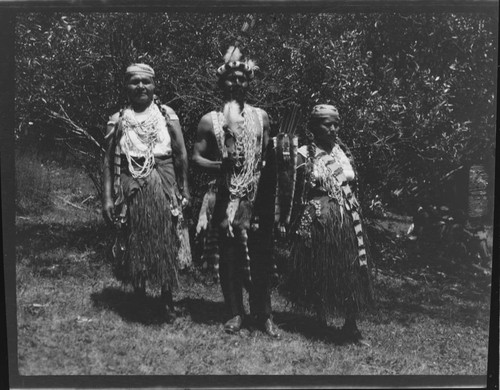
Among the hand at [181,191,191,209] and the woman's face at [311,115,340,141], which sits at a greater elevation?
the woman's face at [311,115,340,141]

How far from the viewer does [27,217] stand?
17.0 feet

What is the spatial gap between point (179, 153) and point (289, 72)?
94 centimetres

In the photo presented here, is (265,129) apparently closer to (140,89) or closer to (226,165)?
(226,165)

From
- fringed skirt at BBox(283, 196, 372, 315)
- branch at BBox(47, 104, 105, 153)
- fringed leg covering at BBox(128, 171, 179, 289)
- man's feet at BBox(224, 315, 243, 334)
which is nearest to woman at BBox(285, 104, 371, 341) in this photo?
fringed skirt at BBox(283, 196, 372, 315)

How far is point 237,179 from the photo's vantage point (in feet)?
16.8

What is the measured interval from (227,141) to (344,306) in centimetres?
140

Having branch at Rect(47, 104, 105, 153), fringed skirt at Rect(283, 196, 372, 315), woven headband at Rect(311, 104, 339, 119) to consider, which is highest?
woven headband at Rect(311, 104, 339, 119)

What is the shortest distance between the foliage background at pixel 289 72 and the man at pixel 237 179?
92mm

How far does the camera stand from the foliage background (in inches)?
202

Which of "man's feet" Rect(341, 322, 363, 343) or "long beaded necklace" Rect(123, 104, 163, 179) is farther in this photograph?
"man's feet" Rect(341, 322, 363, 343)

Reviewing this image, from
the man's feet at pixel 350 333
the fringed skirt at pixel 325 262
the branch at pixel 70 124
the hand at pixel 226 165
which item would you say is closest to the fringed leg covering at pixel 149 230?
the hand at pixel 226 165

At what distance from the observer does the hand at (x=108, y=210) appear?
5129 millimetres

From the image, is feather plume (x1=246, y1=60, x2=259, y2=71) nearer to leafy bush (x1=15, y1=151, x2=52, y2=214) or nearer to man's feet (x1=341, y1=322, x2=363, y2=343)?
leafy bush (x1=15, y1=151, x2=52, y2=214)

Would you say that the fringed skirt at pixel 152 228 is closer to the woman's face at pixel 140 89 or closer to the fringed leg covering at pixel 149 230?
the fringed leg covering at pixel 149 230
